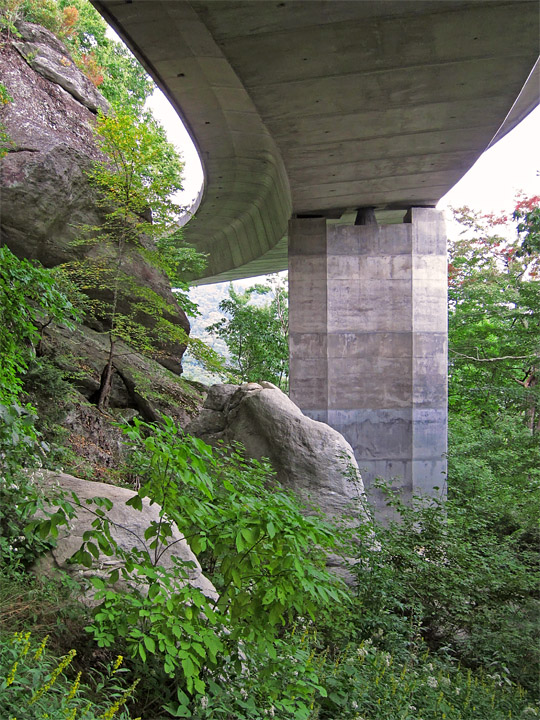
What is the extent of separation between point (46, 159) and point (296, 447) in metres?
7.05

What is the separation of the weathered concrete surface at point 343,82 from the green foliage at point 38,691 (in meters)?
4.68

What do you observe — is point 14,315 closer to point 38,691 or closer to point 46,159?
point 38,691

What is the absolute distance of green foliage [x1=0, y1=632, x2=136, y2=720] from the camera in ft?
6.61

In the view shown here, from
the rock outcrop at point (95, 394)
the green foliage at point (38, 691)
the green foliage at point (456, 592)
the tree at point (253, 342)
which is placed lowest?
the green foliage at point (456, 592)

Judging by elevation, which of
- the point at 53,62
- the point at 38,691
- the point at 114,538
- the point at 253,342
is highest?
the point at 53,62

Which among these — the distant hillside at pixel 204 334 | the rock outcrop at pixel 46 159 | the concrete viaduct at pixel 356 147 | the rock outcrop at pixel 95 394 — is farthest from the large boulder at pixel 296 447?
the distant hillside at pixel 204 334

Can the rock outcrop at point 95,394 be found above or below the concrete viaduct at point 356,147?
below

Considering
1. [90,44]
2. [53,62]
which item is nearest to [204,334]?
[90,44]

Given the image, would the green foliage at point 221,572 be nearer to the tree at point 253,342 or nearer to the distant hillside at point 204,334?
the distant hillside at point 204,334

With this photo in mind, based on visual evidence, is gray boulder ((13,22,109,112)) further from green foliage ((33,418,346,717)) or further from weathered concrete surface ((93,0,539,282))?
green foliage ((33,418,346,717))

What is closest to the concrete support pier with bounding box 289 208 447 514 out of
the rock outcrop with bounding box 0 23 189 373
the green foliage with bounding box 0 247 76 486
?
the rock outcrop with bounding box 0 23 189 373

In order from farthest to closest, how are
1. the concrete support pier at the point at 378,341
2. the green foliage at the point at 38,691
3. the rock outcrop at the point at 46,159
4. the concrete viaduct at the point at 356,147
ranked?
the concrete support pier at the point at 378,341, the rock outcrop at the point at 46,159, the concrete viaduct at the point at 356,147, the green foliage at the point at 38,691

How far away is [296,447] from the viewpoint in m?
7.16

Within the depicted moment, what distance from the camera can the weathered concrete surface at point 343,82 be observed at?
204 inches
